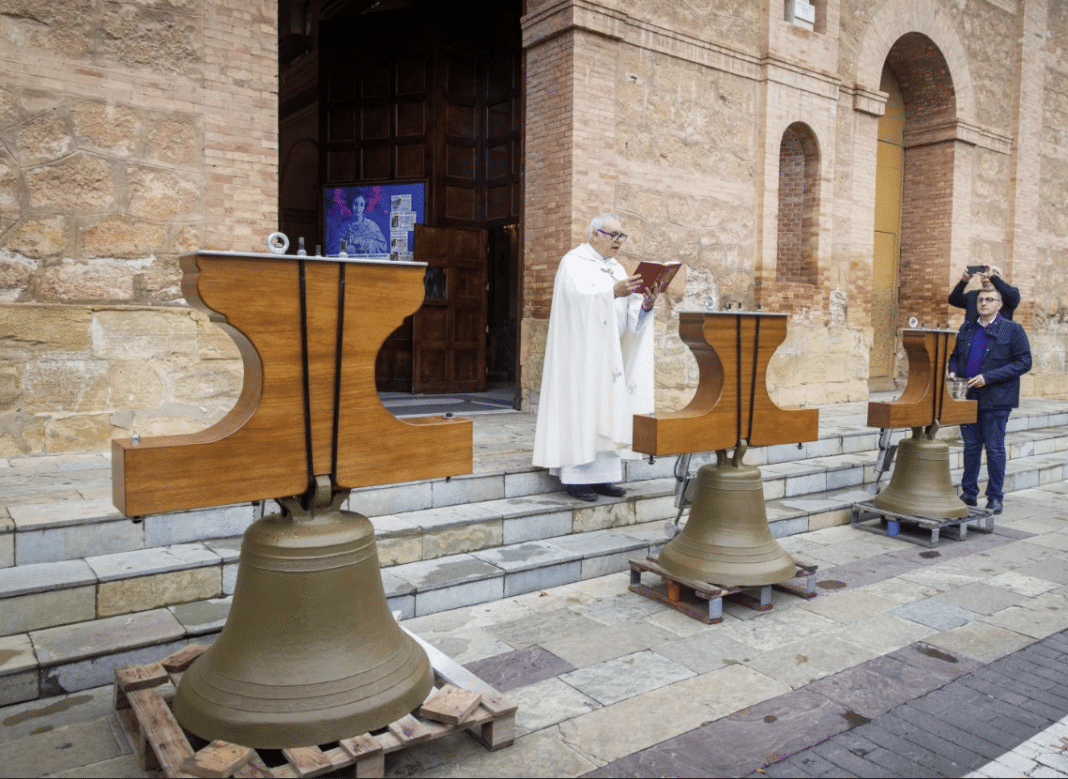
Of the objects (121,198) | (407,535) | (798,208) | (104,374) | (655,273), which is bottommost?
(407,535)

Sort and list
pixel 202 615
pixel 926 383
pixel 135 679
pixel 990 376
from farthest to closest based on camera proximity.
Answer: pixel 990 376, pixel 926 383, pixel 202 615, pixel 135 679

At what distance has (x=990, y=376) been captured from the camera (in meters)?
6.70

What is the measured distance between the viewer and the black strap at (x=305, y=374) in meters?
2.66

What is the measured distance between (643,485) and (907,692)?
2.86 m

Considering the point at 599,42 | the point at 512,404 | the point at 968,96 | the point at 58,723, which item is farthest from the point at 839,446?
the point at 968,96

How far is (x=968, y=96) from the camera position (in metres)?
12.7

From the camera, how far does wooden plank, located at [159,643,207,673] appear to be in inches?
124

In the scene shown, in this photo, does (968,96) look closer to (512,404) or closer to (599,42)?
(599,42)

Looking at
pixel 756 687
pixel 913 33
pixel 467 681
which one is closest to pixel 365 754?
pixel 467 681

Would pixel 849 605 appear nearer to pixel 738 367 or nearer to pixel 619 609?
pixel 619 609

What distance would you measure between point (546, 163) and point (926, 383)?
4.33 m

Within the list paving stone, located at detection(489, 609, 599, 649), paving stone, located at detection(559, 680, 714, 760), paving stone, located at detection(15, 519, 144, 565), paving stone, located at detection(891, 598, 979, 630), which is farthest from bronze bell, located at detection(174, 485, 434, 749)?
paving stone, located at detection(891, 598, 979, 630)

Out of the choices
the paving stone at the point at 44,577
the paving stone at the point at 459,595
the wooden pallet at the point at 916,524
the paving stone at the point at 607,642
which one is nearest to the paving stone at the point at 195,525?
the paving stone at the point at 44,577

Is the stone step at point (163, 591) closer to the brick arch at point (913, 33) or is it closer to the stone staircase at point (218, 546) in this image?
the stone staircase at point (218, 546)
